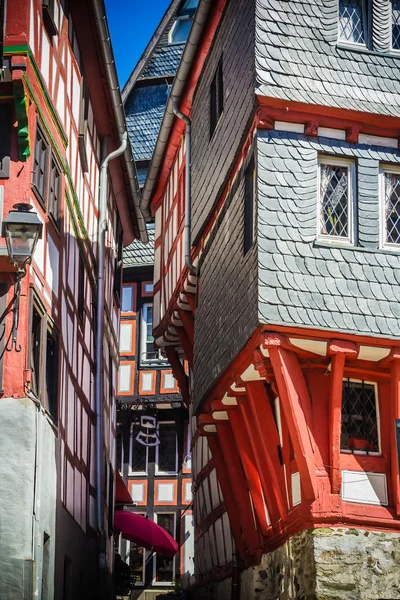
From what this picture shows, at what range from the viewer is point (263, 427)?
46.9 feet

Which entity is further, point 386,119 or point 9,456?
point 386,119

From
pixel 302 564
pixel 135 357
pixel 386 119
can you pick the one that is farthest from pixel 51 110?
pixel 135 357

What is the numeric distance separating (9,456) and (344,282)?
430 centimetres

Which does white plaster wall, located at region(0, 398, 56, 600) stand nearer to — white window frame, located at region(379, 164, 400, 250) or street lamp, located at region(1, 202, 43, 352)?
street lamp, located at region(1, 202, 43, 352)

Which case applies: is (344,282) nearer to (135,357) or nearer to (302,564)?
(302,564)

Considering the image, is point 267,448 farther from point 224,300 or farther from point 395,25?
point 395,25

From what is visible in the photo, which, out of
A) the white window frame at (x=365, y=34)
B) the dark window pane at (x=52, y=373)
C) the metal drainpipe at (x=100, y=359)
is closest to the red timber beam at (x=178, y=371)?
the metal drainpipe at (x=100, y=359)

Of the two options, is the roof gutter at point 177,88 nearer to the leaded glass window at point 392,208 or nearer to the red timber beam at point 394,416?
the leaded glass window at point 392,208

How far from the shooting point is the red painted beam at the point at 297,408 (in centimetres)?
1281

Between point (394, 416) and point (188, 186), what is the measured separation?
7216 millimetres

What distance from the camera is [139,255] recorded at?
103ft

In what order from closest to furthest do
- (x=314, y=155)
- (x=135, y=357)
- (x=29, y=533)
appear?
(x=29, y=533) → (x=314, y=155) → (x=135, y=357)

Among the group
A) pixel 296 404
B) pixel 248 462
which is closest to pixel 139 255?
pixel 248 462

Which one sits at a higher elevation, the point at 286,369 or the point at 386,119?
the point at 386,119
